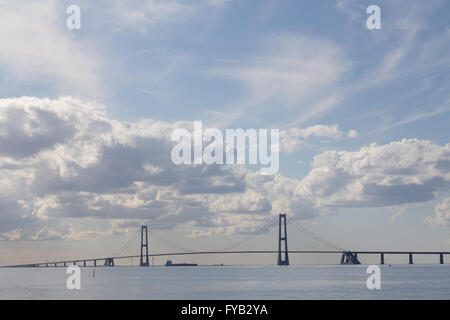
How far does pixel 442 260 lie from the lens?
184500 millimetres

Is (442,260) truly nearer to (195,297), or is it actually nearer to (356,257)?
(356,257)
